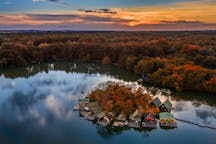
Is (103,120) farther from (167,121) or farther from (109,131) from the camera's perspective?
(167,121)

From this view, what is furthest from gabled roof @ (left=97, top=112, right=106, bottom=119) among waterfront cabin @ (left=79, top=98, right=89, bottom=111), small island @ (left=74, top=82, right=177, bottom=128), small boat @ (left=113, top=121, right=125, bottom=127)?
waterfront cabin @ (left=79, top=98, right=89, bottom=111)

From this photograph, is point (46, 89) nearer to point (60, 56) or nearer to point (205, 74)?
point (205, 74)

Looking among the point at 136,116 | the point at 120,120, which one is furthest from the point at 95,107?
the point at 136,116

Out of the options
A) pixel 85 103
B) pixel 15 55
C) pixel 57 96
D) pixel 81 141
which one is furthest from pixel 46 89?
pixel 15 55

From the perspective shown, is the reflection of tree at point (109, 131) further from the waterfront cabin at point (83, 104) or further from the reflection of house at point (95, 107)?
the waterfront cabin at point (83, 104)

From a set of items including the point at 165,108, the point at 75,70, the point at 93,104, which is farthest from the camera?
the point at 75,70

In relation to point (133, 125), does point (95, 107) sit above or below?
above
